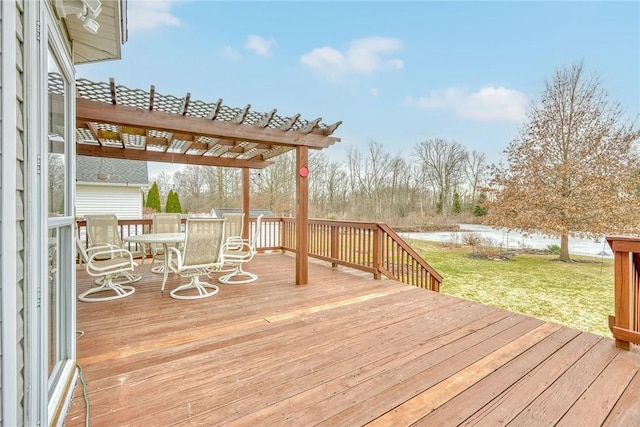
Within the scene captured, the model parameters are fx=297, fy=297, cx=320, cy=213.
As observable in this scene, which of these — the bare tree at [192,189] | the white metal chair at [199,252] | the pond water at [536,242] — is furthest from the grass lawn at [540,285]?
the bare tree at [192,189]

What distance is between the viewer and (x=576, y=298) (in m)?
6.38

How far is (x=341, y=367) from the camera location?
2189mm

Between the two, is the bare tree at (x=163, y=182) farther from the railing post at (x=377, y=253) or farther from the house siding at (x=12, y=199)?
the house siding at (x=12, y=199)

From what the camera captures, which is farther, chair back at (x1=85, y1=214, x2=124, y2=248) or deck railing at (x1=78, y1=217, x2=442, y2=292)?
deck railing at (x1=78, y1=217, x2=442, y2=292)

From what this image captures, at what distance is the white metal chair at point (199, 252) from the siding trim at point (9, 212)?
261cm

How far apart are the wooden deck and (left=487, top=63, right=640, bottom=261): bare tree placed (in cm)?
783

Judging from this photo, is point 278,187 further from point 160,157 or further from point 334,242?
point 334,242

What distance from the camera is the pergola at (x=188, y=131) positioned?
326cm

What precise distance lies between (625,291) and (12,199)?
4077 mm

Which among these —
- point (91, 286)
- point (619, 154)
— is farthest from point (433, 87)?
point (91, 286)

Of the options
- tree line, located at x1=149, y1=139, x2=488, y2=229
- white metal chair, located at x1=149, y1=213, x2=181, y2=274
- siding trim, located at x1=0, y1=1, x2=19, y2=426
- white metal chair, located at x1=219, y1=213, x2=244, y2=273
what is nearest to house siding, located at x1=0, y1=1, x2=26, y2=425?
siding trim, located at x1=0, y1=1, x2=19, y2=426

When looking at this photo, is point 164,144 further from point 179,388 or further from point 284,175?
point 284,175

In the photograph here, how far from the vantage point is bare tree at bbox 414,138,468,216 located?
61.6ft

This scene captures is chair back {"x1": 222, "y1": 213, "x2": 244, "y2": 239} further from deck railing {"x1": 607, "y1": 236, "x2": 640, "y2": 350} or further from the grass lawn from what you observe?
the grass lawn
